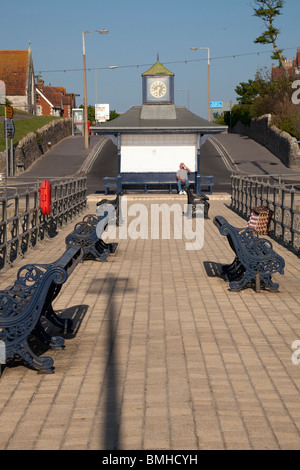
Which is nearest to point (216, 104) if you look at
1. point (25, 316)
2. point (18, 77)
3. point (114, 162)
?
point (18, 77)

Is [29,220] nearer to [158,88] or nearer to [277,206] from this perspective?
[277,206]

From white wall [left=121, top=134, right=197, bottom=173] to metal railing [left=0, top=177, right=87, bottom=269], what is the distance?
8.43 m

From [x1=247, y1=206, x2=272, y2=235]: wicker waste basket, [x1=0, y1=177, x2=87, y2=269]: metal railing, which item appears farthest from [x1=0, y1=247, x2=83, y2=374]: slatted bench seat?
[x1=247, y1=206, x2=272, y2=235]: wicker waste basket

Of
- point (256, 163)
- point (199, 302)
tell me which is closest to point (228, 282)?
point (199, 302)

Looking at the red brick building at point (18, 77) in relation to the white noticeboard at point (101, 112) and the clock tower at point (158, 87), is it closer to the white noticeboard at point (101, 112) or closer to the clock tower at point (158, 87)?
the white noticeboard at point (101, 112)

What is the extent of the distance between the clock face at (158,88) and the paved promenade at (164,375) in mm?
23122

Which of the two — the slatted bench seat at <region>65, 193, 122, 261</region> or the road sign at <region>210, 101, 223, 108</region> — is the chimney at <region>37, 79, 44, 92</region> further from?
the slatted bench seat at <region>65, 193, 122, 261</region>

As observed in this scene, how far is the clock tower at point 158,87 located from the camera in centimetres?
3250

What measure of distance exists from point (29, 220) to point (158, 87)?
20.2 m

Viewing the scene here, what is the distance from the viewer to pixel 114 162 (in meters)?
47.2

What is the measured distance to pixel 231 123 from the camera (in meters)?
76.0
